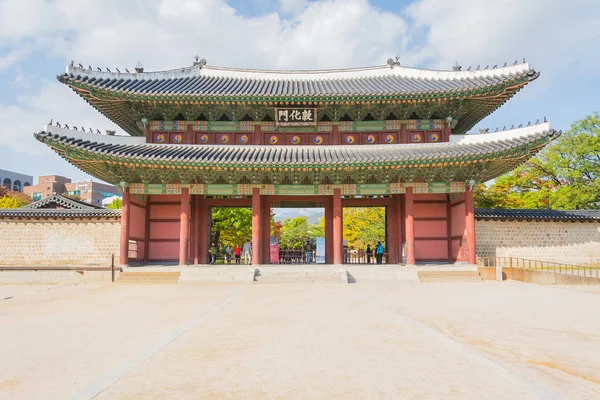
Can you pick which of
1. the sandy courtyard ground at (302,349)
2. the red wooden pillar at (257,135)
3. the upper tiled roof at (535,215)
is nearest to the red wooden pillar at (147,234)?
the red wooden pillar at (257,135)

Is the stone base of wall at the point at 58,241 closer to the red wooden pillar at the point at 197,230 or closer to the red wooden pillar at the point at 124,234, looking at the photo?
the red wooden pillar at the point at 124,234

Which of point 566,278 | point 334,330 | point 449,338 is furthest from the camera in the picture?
point 566,278

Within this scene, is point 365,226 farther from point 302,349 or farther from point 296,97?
point 302,349

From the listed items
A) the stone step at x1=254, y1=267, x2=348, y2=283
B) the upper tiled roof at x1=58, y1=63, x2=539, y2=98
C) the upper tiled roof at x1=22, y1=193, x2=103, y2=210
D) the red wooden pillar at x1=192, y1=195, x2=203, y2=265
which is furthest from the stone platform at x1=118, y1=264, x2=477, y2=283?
the upper tiled roof at x1=22, y1=193, x2=103, y2=210

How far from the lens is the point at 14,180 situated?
282ft

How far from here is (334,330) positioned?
24.9 feet

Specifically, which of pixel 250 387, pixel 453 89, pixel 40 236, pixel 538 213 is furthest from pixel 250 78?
pixel 250 387

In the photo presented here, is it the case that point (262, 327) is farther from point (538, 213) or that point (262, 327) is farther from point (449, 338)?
point (538, 213)

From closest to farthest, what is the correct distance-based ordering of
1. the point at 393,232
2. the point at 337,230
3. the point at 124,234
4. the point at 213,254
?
the point at 124,234 < the point at 337,230 < the point at 393,232 < the point at 213,254

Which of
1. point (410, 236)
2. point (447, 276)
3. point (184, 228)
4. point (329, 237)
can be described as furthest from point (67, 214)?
point (447, 276)

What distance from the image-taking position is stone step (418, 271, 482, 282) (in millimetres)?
17672

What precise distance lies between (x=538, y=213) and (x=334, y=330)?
58.6 ft

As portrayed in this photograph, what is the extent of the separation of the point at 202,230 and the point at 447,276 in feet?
39.6

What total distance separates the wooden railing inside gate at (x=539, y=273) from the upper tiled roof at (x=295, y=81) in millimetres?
8047
